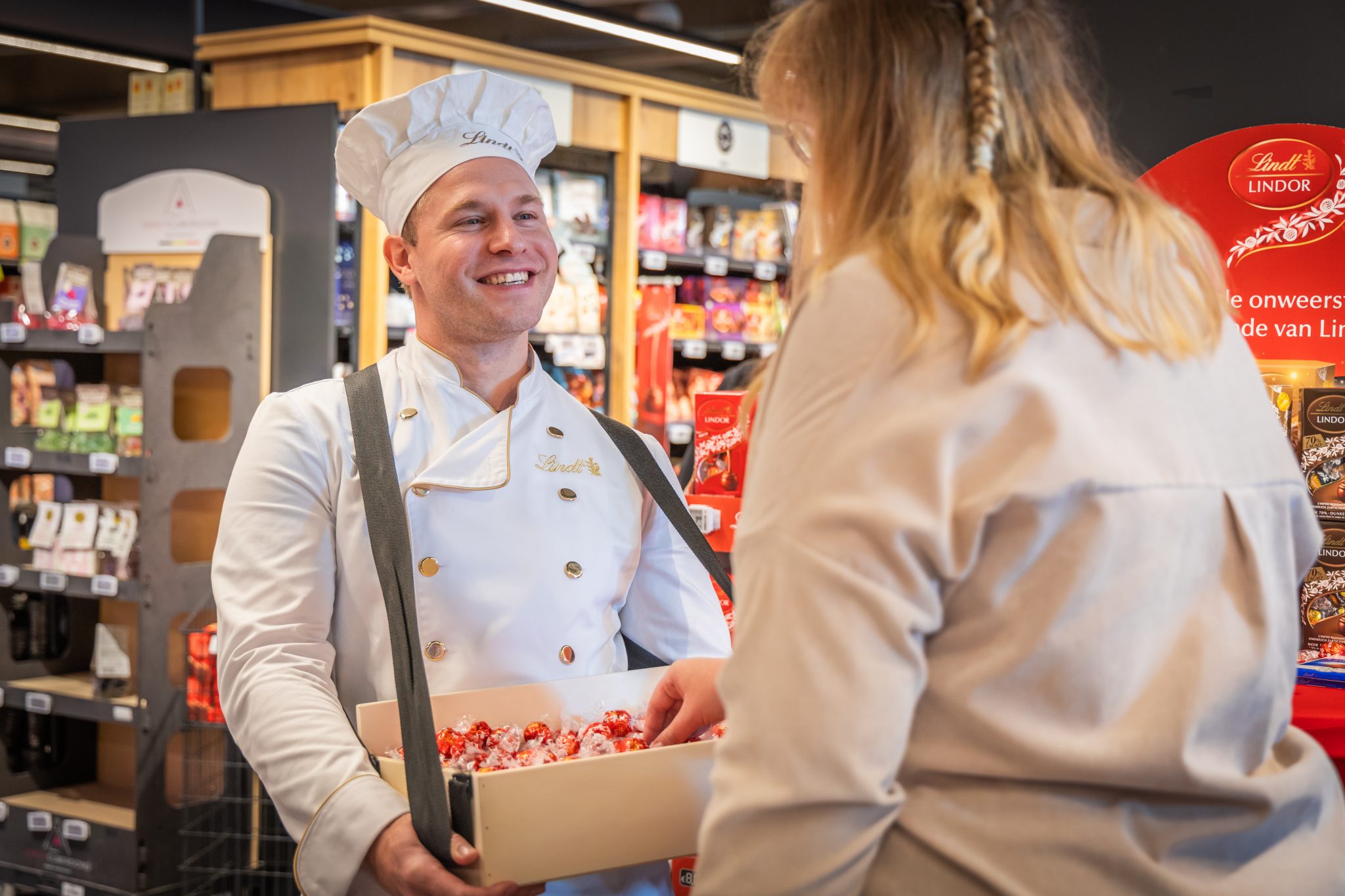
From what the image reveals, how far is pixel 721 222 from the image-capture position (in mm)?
6219

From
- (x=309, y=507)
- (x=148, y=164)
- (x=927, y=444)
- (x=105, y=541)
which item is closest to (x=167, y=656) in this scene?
(x=105, y=541)

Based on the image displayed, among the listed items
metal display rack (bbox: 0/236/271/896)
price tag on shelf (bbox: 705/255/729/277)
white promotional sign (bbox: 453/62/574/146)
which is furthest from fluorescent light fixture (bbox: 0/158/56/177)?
price tag on shelf (bbox: 705/255/729/277)

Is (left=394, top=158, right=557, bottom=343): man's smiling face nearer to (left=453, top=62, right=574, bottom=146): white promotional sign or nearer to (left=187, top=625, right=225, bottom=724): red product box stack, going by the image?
(left=187, top=625, right=225, bottom=724): red product box stack

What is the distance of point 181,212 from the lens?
15.7 feet

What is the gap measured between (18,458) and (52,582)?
0.48m

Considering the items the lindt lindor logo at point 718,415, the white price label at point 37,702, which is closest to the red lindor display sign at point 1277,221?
the lindt lindor logo at point 718,415

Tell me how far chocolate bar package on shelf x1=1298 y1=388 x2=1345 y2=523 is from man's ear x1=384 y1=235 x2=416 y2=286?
163cm

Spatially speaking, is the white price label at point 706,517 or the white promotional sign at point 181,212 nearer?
the white price label at point 706,517

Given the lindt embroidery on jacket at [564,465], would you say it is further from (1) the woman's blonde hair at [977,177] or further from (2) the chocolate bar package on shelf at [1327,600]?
(2) the chocolate bar package on shelf at [1327,600]

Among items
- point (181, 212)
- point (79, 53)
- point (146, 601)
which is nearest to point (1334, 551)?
point (146, 601)

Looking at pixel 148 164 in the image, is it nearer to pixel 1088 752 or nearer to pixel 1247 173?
pixel 1247 173

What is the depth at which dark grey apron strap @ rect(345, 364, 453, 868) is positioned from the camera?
137 cm

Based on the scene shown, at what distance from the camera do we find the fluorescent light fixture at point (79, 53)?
21.7 feet

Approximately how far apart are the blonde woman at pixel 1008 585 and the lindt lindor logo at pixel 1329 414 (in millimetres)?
1214
